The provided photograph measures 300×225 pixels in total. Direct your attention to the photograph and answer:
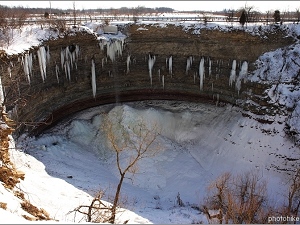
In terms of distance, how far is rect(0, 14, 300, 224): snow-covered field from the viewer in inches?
706

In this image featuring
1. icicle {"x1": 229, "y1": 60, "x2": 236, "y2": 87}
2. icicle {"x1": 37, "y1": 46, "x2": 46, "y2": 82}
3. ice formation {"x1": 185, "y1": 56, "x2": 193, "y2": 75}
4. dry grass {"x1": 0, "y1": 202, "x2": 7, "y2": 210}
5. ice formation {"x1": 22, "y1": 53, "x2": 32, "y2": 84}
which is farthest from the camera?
ice formation {"x1": 185, "y1": 56, "x2": 193, "y2": 75}

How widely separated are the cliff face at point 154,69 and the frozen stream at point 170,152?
1.06m

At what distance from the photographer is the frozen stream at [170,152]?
19.5 metres

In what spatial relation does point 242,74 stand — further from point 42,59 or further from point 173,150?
point 42,59

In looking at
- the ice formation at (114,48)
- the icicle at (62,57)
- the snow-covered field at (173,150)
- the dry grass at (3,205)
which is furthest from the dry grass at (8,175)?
the ice formation at (114,48)

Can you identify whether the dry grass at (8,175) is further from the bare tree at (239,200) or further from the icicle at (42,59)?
the icicle at (42,59)

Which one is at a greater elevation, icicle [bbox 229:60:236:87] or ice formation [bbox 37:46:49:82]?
ice formation [bbox 37:46:49:82]

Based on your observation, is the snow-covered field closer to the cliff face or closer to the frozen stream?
the frozen stream

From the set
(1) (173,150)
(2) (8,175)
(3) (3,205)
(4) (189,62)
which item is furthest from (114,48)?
(3) (3,205)

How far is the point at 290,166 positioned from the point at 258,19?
13075 mm

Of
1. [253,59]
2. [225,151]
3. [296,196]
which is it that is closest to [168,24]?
[253,59]

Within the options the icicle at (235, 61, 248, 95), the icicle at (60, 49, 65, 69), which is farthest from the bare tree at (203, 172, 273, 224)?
the icicle at (60, 49, 65, 69)

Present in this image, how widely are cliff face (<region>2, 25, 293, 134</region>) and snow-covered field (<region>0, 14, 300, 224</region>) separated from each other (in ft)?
2.61

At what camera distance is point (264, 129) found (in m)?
23.2
